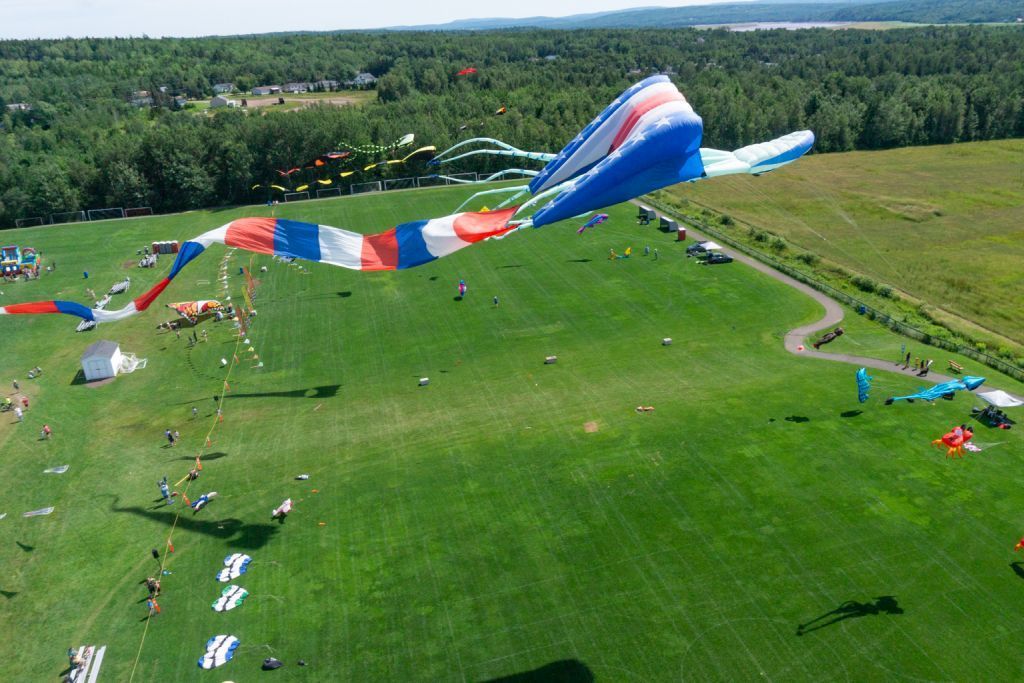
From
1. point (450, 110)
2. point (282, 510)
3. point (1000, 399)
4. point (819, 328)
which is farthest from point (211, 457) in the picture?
point (450, 110)

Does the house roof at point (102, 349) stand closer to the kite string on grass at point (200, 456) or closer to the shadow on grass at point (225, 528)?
the kite string on grass at point (200, 456)

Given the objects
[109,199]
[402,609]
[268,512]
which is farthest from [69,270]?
[402,609]

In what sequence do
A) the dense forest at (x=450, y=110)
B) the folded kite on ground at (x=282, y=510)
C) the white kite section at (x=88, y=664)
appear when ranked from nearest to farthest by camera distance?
1. the white kite section at (x=88, y=664)
2. the folded kite on ground at (x=282, y=510)
3. the dense forest at (x=450, y=110)

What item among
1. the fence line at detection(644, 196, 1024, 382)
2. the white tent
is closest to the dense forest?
the fence line at detection(644, 196, 1024, 382)

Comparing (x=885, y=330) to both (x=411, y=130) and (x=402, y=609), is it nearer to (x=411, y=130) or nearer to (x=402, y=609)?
(x=402, y=609)

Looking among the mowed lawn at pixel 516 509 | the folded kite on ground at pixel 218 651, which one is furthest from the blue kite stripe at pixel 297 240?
the folded kite on ground at pixel 218 651
